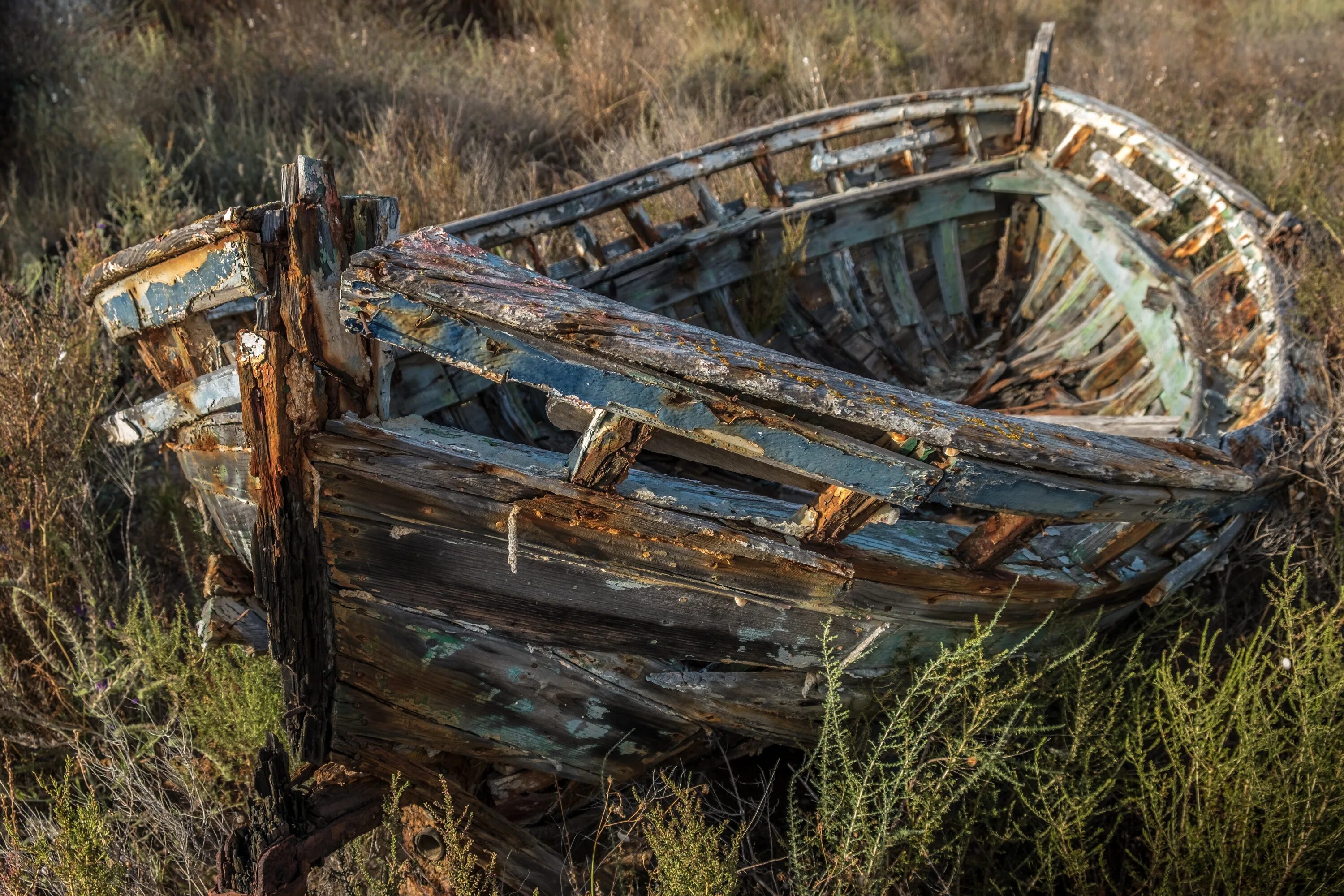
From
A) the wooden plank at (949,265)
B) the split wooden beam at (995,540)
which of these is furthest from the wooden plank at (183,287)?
the wooden plank at (949,265)

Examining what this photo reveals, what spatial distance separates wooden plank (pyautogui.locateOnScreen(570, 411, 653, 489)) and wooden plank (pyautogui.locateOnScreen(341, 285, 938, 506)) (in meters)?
0.08

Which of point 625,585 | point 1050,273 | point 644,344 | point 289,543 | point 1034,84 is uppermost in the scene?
point 1034,84

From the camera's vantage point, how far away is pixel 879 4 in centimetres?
996

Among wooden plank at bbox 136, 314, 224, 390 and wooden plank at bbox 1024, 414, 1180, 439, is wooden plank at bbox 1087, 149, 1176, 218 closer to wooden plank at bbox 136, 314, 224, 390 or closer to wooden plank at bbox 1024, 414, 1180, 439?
wooden plank at bbox 1024, 414, 1180, 439

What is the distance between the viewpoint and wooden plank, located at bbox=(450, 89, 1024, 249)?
4074mm

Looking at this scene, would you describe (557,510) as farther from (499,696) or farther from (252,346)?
(252,346)

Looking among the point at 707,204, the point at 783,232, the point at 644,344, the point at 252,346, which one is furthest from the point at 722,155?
the point at 252,346

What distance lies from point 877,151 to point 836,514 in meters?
3.65

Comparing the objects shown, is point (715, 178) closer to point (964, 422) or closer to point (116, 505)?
point (116, 505)

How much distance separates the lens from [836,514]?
84.9 inches

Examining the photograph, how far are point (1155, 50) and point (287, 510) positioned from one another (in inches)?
362

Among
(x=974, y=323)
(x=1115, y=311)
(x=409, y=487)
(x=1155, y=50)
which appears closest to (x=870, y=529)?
(x=409, y=487)

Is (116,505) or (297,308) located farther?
(116,505)

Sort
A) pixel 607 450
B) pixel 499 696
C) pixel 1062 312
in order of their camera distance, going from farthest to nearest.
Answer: pixel 1062 312, pixel 499 696, pixel 607 450
